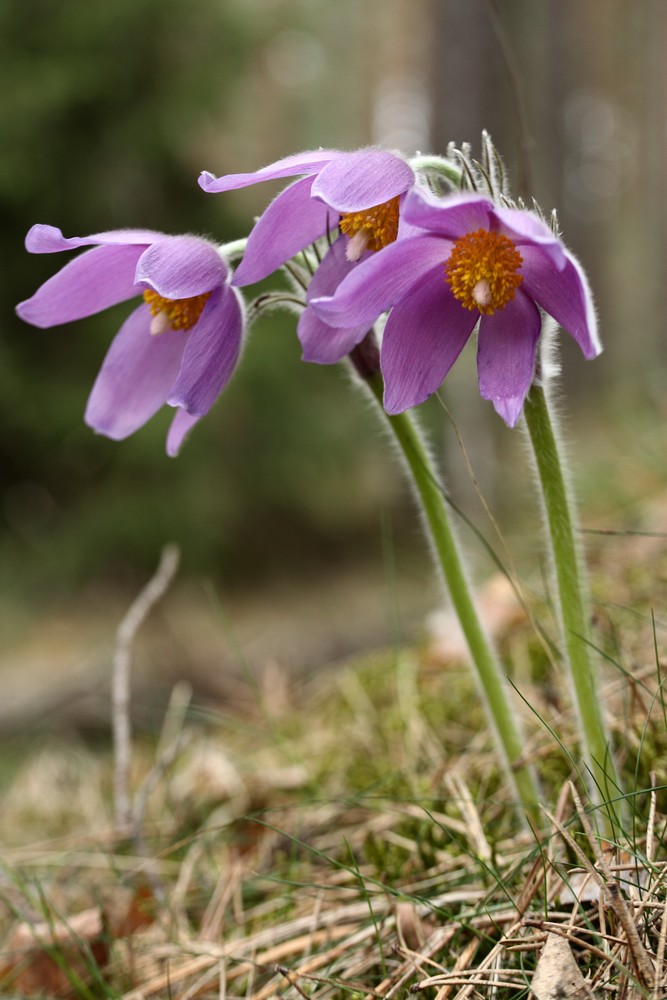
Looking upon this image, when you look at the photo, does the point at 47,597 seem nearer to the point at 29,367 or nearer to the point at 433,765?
the point at 29,367

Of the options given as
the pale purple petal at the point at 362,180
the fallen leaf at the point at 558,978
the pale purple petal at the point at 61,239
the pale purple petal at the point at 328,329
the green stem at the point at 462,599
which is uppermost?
the pale purple petal at the point at 362,180

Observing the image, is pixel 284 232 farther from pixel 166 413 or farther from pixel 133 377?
pixel 166 413

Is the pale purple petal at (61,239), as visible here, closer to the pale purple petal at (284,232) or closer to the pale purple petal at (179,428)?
the pale purple petal at (284,232)

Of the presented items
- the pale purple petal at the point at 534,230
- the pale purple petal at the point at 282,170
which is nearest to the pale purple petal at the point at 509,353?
the pale purple petal at the point at 534,230

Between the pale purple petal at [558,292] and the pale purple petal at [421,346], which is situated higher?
the pale purple petal at [558,292]

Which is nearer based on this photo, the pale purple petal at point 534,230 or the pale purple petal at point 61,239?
the pale purple petal at point 534,230

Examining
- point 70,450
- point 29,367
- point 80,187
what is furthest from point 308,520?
point 80,187
